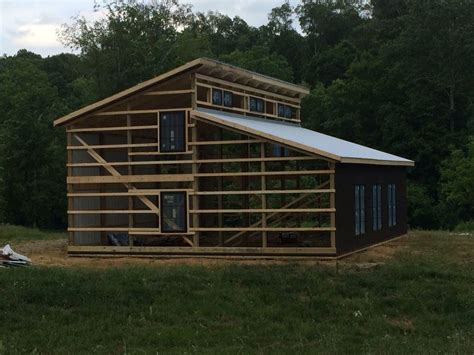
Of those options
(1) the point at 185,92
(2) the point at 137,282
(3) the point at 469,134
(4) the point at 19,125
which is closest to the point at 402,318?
(2) the point at 137,282

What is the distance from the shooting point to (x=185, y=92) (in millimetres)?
18547

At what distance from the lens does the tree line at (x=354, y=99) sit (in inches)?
1804

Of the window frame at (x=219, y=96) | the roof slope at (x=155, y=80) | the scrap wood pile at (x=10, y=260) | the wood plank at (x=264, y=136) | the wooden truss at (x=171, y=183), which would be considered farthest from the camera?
the window frame at (x=219, y=96)

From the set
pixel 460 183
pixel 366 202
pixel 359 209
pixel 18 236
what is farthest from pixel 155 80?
pixel 460 183

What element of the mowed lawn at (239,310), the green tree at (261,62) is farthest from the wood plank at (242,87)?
the green tree at (261,62)

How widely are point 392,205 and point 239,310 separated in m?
13.1

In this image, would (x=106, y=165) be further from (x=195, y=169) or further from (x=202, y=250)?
(x=202, y=250)

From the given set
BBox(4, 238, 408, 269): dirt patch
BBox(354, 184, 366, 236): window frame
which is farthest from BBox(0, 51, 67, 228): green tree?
BBox(354, 184, 366, 236): window frame

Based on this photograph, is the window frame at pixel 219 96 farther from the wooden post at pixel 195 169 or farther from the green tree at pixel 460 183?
the green tree at pixel 460 183

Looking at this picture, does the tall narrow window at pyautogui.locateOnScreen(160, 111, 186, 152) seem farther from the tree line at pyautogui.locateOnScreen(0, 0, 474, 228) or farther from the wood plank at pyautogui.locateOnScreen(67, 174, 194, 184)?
the tree line at pyautogui.locateOnScreen(0, 0, 474, 228)

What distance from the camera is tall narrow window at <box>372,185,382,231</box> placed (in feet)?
68.3

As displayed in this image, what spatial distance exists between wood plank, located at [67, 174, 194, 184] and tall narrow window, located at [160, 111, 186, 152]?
771 millimetres

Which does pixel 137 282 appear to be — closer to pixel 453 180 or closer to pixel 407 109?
pixel 453 180

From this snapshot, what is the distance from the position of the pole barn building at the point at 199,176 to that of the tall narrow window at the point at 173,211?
Result: 0.09ft
